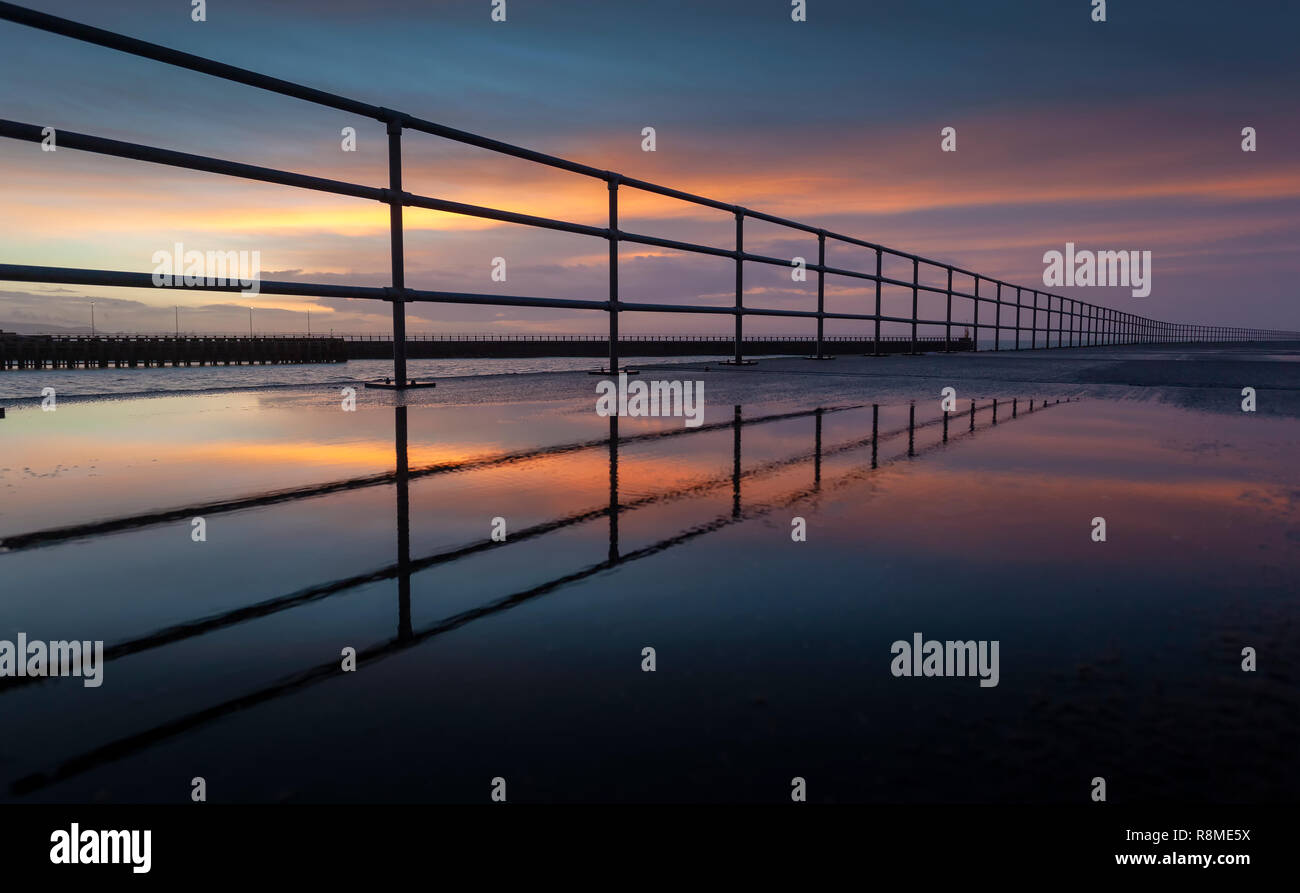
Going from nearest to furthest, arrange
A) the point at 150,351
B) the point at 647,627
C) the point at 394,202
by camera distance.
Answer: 1. the point at 647,627
2. the point at 394,202
3. the point at 150,351

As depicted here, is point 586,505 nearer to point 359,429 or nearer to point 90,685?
point 90,685

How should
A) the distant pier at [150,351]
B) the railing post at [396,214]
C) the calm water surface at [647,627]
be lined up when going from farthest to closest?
1. the distant pier at [150,351]
2. the railing post at [396,214]
3. the calm water surface at [647,627]

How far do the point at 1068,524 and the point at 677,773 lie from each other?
1381mm

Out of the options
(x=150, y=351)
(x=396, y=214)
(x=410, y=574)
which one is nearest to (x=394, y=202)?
(x=396, y=214)

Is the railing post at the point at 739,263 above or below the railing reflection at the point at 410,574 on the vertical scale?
above

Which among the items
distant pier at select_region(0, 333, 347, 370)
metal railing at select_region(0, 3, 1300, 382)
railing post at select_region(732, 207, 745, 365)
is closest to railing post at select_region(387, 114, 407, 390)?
metal railing at select_region(0, 3, 1300, 382)

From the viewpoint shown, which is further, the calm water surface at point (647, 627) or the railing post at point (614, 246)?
the railing post at point (614, 246)
